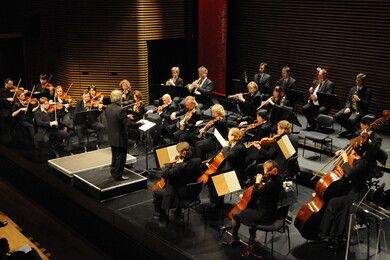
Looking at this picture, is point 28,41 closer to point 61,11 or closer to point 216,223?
point 61,11

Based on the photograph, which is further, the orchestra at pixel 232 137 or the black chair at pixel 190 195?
the black chair at pixel 190 195

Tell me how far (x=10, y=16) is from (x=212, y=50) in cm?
612

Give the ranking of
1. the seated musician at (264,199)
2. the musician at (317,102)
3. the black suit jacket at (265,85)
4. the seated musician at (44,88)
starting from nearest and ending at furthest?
the seated musician at (264,199) < the musician at (317,102) < the black suit jacket at (265,85) < the seated musician at (44,88)

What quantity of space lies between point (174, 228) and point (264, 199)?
5.55 feet

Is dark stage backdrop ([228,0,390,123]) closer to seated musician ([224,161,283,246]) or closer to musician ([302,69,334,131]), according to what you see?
musician ([302,69,334,131])

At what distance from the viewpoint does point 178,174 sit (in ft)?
23.4

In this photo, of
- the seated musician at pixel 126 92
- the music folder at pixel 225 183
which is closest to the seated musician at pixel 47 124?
the seated musician at pixel 126 92

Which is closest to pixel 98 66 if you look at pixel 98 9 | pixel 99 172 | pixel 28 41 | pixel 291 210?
pixel 98 9

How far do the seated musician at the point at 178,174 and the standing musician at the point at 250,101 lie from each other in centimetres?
279

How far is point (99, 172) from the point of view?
9.14 m

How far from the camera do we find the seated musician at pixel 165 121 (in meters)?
10.1

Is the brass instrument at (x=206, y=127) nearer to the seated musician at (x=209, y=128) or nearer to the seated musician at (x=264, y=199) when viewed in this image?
the seated musician at (x=209, y=128)

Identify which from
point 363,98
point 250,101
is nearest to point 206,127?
point 250,101

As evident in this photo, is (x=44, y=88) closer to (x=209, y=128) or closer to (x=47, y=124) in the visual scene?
Result: (x=47, y=124)
